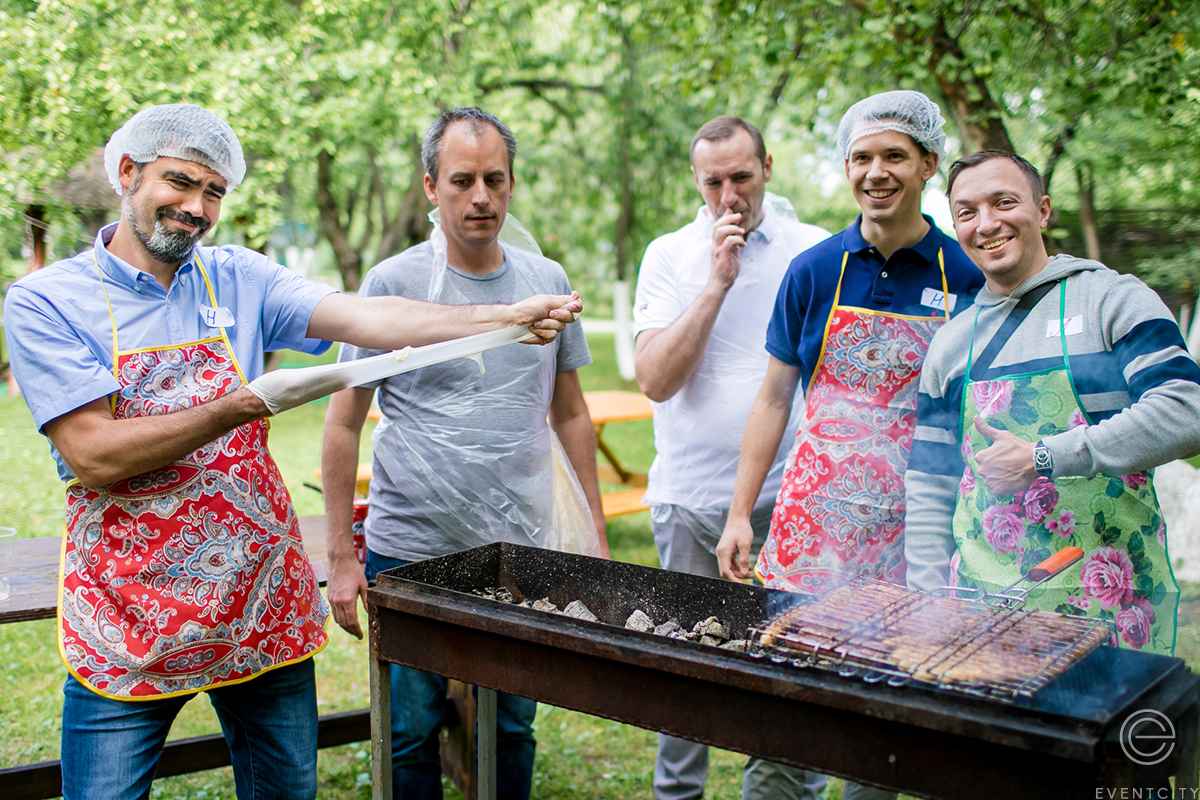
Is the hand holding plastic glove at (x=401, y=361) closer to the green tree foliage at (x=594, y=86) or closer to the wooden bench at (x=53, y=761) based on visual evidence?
the wooden bench at (x=53, y=761)

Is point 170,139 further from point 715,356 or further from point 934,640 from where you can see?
point 934,640

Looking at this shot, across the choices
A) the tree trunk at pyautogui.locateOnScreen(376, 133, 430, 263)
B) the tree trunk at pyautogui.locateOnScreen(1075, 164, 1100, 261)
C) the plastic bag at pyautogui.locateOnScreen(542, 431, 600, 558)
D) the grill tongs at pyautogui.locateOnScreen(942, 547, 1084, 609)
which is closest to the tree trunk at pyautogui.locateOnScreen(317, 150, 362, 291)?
the tree trunk at pyautogui.locateOnScreen(376, 133, 430, 263)

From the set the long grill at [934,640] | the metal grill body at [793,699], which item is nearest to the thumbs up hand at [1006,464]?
the long grill at [934,640]

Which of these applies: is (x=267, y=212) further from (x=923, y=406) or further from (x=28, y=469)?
(x=923, y=406)

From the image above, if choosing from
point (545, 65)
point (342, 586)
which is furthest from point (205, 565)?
point (545, 65)

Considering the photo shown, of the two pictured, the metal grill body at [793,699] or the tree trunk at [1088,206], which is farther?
the tree trunk at [1088,206]

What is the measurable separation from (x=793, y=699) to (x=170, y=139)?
71.6 inches

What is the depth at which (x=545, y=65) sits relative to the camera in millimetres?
12555

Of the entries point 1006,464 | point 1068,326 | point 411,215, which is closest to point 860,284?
point 1068,326

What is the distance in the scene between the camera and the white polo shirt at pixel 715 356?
2914 millimetres

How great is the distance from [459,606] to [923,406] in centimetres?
128

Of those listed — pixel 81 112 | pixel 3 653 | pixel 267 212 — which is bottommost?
pixel 3 653

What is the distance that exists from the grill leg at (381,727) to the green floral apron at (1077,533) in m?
1.45

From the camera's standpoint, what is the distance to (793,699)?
155 cm
